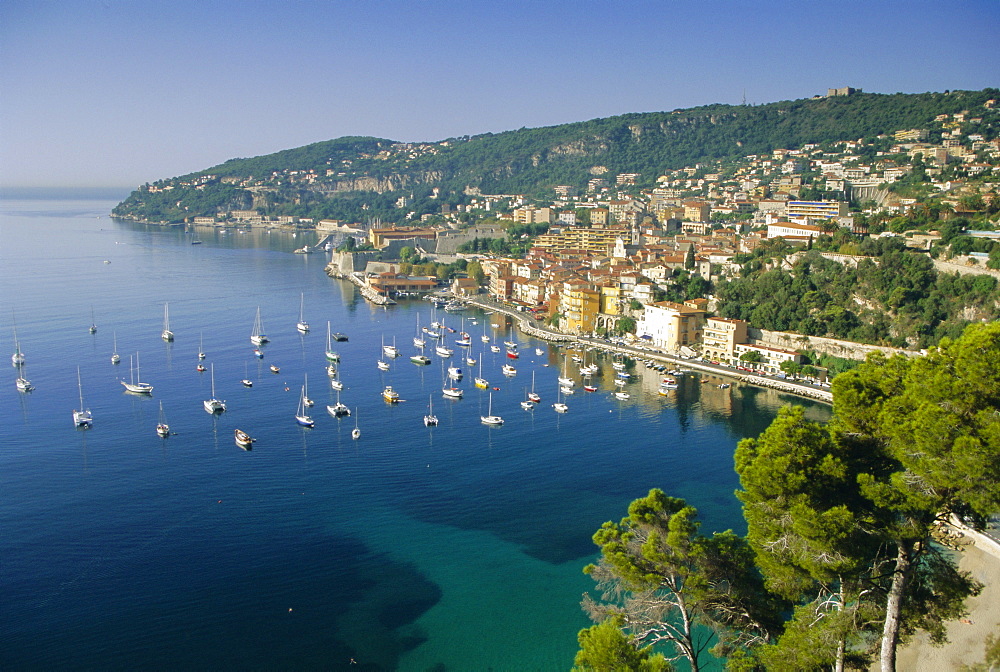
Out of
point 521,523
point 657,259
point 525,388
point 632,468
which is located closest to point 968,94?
point 657,259

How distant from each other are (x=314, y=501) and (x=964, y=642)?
28.4ft

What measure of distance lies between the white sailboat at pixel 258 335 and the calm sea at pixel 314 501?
316mm

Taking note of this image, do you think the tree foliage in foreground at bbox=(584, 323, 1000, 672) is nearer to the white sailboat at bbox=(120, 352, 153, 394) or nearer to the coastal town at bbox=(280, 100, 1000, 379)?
the white sailboat at bbox=(120, 352, 153, 394)

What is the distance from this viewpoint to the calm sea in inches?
354

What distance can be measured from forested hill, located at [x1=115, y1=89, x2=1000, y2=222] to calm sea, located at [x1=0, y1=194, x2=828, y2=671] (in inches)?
1609

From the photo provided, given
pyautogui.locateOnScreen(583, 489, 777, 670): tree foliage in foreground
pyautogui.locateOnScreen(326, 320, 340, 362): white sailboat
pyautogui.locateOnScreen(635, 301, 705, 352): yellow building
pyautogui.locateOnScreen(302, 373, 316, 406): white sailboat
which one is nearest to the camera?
pyautogui.locateOnScreen(583, 489, 777, 670): tree foliage in foreground

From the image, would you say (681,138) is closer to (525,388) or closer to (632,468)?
(525,388)

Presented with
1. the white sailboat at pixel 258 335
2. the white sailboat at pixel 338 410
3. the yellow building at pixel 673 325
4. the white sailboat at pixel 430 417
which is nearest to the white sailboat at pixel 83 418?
the white sailboat at pixel 338 410

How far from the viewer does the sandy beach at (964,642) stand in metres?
8.24

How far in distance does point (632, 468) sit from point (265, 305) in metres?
20.2

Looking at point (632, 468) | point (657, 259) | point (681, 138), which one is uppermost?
point (681, 138)

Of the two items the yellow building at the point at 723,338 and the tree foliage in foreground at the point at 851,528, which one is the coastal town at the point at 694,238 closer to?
the yellow building at the point at 723,338

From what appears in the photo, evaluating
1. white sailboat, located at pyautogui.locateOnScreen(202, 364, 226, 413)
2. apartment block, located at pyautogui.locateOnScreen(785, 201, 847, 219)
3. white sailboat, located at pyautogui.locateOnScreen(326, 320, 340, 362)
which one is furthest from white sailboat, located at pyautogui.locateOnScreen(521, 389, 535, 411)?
apartment block, located at pyautogui.locateOnScreen(785, 201, 847, 219)

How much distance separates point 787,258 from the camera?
85.7 feet
